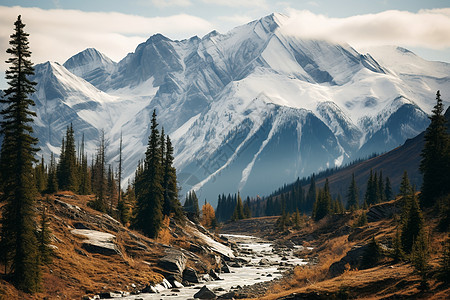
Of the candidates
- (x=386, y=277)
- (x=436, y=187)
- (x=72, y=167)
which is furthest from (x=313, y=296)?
(x=72, y=167)

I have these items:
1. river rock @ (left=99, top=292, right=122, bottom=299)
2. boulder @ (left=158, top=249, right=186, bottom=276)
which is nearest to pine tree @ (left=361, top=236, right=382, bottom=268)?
river rock @ (left=99, top=292, right=122, bottom=299)

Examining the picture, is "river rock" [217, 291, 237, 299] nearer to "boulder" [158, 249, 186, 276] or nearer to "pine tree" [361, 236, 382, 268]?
"pine tree" [361, 236, 382, 268]

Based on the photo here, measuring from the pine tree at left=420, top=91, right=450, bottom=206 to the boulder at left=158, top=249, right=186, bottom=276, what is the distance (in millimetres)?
35794

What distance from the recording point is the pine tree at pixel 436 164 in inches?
2606

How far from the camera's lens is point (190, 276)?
202ft

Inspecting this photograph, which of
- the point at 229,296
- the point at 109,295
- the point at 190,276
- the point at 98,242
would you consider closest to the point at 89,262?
the point at 98,242

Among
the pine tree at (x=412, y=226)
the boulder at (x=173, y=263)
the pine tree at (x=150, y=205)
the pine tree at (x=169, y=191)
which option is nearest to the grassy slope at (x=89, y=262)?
the boulder at (x=173, y=263)

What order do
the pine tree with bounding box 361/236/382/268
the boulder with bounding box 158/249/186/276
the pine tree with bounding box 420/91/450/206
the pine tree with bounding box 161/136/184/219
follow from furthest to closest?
1. the pine tree with bounding box 161/136/184/219
2. the pine tree with bounding box 420/91/450/206
3. the boulder with bounding box 158/249/186/276
4. the pine tree with bounding box 361/236/382/268

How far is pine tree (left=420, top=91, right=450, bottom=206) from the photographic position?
2606 inches

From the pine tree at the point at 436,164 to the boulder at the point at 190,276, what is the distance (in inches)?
1349

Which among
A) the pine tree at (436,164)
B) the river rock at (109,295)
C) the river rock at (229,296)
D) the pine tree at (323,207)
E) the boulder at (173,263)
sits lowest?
the river rock at (229,296)

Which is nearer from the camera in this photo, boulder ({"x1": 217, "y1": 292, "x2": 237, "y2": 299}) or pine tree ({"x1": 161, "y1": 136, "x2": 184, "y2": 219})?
boulder ({"x1": 217, "y1": 292, "x2": 237, "y2": 299})

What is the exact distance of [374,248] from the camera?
134 ft

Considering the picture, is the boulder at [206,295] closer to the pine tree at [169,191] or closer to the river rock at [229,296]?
the river rock at [229,296]
